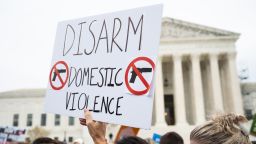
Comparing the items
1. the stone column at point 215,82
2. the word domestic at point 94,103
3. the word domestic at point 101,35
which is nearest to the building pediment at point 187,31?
the stone column at point 215,82

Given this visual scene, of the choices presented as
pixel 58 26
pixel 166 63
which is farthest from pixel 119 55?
pixel 166 63

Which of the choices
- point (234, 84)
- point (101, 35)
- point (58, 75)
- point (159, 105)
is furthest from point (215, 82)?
point (101, 35)

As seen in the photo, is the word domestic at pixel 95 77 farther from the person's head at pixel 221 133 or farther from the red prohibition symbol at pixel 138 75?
the person's head at pixel 221 133

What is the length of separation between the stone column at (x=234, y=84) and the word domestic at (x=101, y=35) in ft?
131

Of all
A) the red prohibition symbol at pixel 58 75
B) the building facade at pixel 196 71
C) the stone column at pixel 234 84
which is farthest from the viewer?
the building facade at pixel 196 71

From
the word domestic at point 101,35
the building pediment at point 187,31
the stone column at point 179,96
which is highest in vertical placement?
the building pediment at point 187,31

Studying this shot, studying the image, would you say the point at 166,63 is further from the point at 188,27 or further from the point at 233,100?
the point at 233,100

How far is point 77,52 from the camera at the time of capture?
430 centimetres

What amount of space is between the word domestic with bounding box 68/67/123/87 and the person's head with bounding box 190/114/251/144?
5.36ft

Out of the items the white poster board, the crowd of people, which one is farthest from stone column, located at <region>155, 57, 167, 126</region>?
the crowd of people

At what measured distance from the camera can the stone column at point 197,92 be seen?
42.0 metres

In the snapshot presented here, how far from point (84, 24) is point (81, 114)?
1.27m

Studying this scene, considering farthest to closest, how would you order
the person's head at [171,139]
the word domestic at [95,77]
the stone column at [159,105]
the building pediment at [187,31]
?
the building pediment at [187,31], the stone column at [159,105], the person's head at [171,139], the word domestic at [95,77]

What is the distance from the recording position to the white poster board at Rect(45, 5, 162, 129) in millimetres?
3379
